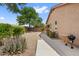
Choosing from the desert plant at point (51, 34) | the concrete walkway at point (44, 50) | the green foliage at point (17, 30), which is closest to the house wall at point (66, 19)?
the desert plant at point (51, 34)

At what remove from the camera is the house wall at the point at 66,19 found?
3275 millimetres

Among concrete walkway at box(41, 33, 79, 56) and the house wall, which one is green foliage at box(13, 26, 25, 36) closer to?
concrete walkway at box(41, 33, 79, 56)

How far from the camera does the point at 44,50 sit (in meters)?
3.34

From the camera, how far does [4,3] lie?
3289 mm

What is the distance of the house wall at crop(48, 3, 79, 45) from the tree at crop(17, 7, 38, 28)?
1.07 ft

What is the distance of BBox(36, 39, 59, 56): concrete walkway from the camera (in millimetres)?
3299

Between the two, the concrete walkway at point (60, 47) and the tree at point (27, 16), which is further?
the tree at point (27, 16)

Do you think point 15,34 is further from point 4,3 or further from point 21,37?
point 4,3

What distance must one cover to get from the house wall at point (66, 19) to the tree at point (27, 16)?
33 cm

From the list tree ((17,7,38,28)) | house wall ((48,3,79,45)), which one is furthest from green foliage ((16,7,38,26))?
house wall ((48,3,79,45))

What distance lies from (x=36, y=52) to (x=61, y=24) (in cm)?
70

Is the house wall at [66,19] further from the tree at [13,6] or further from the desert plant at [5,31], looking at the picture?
the desert plant at [5,31]

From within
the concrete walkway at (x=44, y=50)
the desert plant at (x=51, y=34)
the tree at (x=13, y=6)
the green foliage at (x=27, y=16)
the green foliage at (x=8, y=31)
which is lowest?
the concrete walkway at (x=44, y=50)

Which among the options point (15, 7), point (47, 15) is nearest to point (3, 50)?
point (15, 7)
